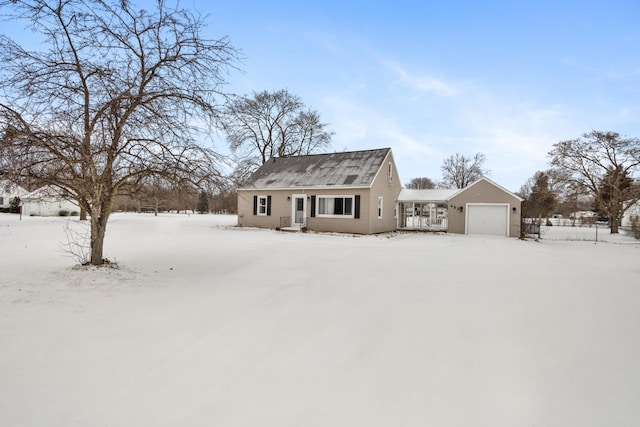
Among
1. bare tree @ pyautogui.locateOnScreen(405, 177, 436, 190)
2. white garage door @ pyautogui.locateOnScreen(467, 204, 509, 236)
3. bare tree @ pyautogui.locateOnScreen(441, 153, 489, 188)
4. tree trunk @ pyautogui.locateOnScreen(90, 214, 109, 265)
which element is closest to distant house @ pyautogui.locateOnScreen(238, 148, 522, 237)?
white garage door @ pyautogui.locateOnScreen(467, 204, 509, 236)

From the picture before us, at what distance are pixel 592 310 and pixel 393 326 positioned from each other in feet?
10.4

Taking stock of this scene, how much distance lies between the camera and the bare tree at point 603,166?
77.6 feet

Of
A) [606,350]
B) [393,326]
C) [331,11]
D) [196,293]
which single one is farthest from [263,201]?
[606,350]

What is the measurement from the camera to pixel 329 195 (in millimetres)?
18203

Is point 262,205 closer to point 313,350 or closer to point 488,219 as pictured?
point 488,219

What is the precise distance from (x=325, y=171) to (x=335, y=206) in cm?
262

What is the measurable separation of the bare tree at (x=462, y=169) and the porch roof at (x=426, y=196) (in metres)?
25.5

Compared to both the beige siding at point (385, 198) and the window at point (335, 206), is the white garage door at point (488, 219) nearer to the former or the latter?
the beige siding at point (385, 198)

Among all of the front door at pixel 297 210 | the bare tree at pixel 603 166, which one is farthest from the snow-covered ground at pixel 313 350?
the bare tree at pixel 603 166

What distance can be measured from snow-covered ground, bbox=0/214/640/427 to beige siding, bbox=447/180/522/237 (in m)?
12.3

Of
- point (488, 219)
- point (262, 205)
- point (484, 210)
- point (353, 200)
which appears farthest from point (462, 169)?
point (262, 205)

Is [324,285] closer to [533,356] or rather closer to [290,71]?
[533,356]

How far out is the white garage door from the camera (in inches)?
709

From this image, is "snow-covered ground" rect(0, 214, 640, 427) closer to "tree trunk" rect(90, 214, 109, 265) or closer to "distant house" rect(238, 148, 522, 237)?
"tree trunk" rect(90, 214, 109, 265)
